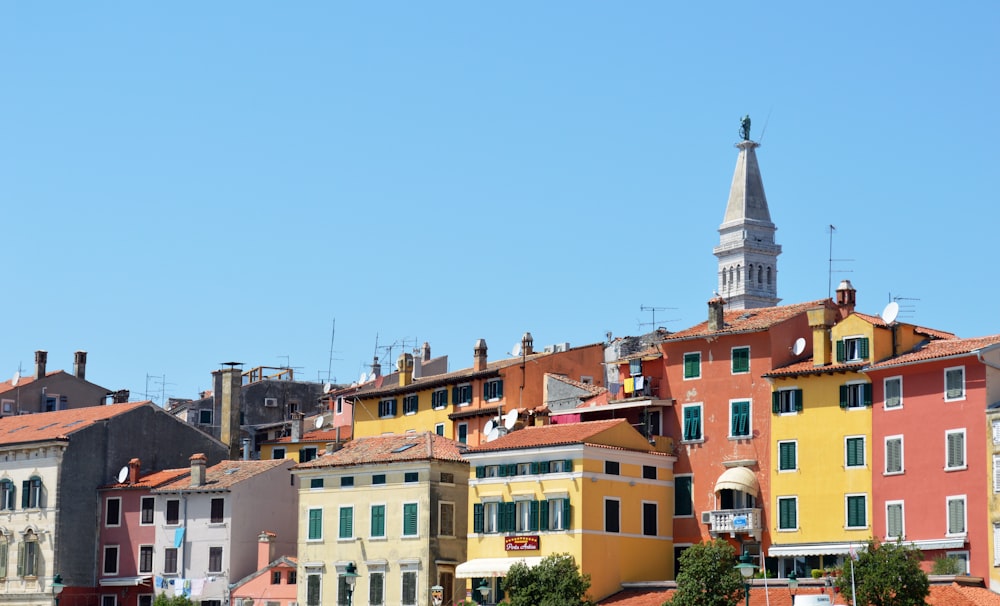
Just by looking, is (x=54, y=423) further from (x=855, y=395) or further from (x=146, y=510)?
(x=855, y=395)

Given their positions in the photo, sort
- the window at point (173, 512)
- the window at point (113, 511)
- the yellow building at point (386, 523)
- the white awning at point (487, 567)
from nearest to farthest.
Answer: the white awning at point (487, 567)
the yellow building at point (386, 523)
the window at point (173, 512)
the window at point (113, 511)

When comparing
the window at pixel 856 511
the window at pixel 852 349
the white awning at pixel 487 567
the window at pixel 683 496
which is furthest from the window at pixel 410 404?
the window at pixel 856 511

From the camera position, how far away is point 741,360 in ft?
244

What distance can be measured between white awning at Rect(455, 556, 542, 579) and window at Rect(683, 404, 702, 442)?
8.61m

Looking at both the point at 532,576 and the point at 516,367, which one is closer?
the point at 532,576

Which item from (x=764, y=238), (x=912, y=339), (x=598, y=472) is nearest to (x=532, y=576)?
(x=598, y=472)

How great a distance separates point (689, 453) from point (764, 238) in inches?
3538

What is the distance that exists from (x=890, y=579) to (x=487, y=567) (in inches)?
827

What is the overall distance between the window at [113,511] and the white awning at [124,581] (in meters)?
2.96

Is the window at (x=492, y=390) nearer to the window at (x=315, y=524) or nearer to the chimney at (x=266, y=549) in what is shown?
the window at (x=315, y=524)

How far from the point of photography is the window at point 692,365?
249ft

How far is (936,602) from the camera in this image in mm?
61500

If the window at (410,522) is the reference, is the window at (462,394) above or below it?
above

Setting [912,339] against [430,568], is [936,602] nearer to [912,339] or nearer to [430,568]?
[912,339]
